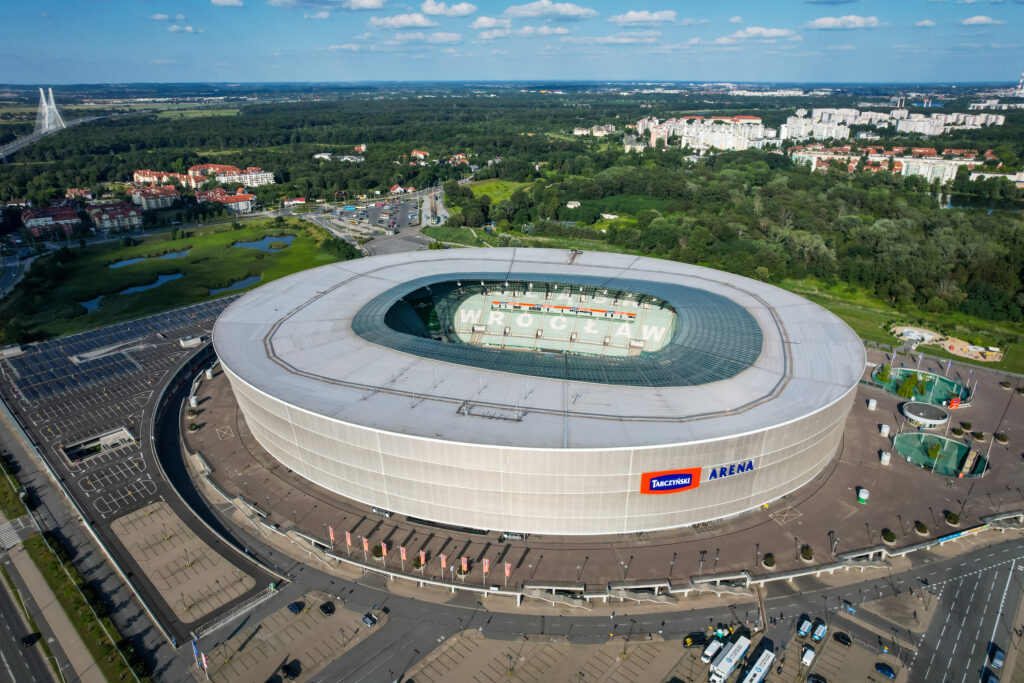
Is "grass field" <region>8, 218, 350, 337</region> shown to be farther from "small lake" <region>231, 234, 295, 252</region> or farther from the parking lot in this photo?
the parking lot

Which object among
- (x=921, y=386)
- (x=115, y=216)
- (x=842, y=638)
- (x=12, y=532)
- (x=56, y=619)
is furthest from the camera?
(x=115, y=216)

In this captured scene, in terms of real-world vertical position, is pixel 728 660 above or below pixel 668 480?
below

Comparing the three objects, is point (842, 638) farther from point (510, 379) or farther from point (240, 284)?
point (240, 284)

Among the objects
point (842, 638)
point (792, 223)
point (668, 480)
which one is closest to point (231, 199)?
point (792, 223)

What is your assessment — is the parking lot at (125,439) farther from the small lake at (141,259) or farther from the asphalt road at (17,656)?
the small lake at (141,259)

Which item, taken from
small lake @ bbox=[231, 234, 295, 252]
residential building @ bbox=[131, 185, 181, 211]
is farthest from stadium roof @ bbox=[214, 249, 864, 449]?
residential building @ bbox=[131, 185, 181, 211]
